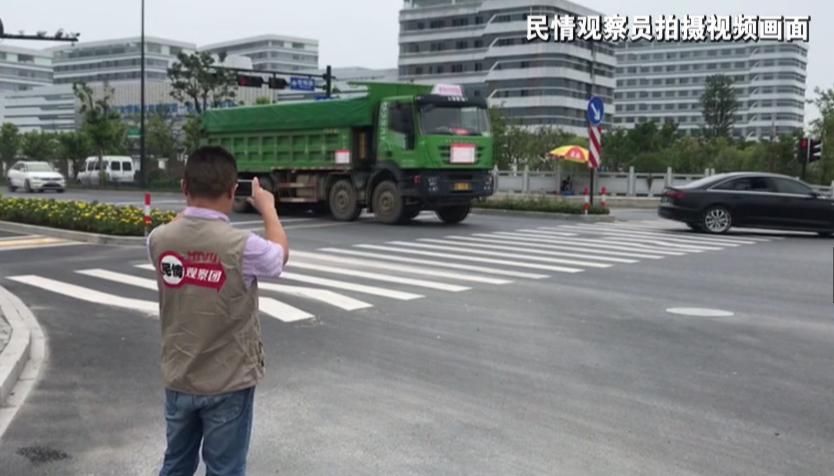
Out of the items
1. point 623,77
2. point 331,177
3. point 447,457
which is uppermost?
point 623,77

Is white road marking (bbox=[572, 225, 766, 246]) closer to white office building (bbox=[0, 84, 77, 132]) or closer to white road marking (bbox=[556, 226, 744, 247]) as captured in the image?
white road marking (bbox=[556, 226, 744, 247])

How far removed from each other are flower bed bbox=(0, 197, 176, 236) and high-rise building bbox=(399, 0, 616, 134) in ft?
297

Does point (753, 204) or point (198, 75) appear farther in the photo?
point (198, 75)

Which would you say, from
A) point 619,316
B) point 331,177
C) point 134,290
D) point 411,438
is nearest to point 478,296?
point 619,316

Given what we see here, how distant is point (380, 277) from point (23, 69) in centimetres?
17574

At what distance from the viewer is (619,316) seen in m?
9.05

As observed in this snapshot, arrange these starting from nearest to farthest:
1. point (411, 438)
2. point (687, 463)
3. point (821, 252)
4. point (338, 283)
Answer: point (687, 463) < point (411, 438) < point (338, 283) < point (821, 252)

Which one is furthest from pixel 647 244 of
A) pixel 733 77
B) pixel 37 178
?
pixel 733 77

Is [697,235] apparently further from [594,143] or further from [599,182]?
[599,182]

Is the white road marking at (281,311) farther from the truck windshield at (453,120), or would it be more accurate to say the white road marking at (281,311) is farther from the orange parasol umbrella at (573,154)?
the orange parasol umbrella at (573,154)

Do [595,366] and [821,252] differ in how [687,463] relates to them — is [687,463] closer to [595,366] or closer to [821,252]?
[595,366]

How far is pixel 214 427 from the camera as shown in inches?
124

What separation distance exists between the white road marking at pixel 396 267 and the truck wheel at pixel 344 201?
672 centimetres

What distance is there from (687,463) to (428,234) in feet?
45.3
